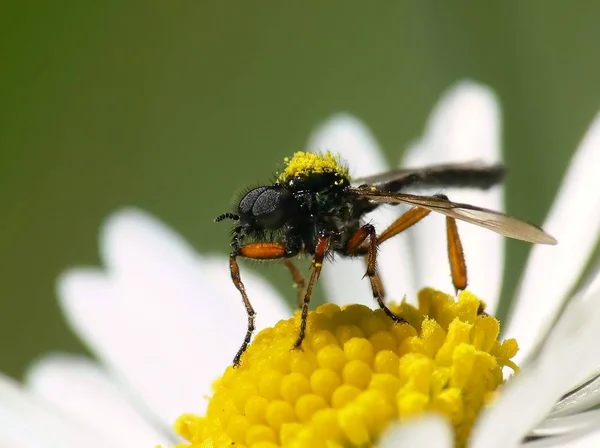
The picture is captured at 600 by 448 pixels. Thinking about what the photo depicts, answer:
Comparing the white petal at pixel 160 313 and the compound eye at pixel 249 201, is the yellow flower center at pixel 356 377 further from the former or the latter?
the white petal at pixel 160 313

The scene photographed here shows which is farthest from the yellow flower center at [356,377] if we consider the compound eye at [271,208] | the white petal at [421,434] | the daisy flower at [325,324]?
the white petal at [421,434]

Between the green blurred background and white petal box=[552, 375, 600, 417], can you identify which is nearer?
white petal box=[552, 375, 600, 417]

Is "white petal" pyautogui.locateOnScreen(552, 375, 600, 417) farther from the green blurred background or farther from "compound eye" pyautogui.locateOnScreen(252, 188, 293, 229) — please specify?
the green blurred background

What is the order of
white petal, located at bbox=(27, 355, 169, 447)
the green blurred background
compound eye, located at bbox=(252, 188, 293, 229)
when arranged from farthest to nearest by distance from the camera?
the green blurred background → white petal, located at bbox=(27, 355, 169, 447) → compound eye, located at bbox=(252, 188, 293, 229)

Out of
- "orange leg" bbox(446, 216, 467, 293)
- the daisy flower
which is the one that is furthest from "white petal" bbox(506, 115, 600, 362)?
"orange leg" bbox(446, 216, 467, 293)

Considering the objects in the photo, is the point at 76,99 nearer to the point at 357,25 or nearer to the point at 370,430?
the point at 357,25

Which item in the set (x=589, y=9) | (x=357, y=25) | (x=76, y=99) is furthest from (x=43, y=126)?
(x=589, y=9)

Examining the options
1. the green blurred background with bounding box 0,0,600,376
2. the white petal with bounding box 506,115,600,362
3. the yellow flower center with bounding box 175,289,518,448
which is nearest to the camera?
the yellow flower center with bounding box 175,289,518,448

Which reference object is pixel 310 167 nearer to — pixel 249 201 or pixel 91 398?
pixel 249 201
